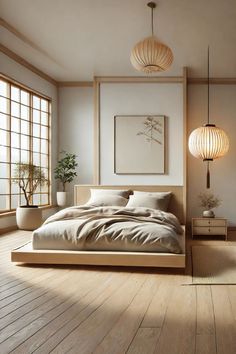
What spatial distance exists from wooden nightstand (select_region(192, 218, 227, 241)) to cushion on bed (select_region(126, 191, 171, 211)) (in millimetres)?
542

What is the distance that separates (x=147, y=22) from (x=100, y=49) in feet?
3.92

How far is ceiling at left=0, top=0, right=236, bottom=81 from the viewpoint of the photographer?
460 cm

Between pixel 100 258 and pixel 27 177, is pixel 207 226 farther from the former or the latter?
pixel 27 177

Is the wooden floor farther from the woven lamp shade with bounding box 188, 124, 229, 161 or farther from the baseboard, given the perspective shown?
the woven lamp shade with bounding box 188, 124, 229, 161

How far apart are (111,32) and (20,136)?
8.16 feet

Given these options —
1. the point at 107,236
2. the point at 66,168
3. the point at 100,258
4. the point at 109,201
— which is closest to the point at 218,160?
the point at 109,201

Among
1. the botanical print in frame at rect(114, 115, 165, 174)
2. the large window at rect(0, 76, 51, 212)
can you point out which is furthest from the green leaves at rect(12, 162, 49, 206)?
the botanical print in frame at rect(114, 115, 165, 174)

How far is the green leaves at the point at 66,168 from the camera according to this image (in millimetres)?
7566

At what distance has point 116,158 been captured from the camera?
731 centimetres

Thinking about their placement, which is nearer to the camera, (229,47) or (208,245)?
(208,245)

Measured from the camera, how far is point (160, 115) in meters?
7.24

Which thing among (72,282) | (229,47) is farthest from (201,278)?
(229,47)

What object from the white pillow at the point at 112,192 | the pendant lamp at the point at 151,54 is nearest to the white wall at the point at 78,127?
the white pillow at the point at 112,192

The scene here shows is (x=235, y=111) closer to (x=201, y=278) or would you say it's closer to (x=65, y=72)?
(x=65, y=72)
